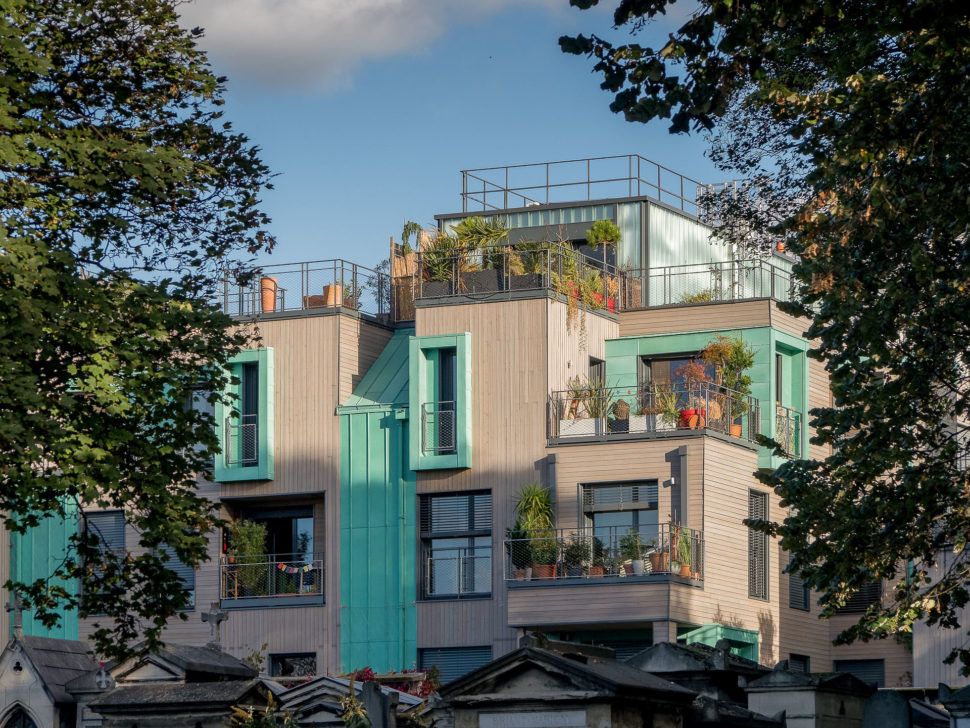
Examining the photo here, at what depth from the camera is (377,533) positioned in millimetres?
41281

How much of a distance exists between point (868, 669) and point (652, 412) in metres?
8.24

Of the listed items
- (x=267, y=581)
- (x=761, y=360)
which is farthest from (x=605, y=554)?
(x=267, y=581)

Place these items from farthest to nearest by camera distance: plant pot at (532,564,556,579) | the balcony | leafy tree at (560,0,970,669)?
the balcony → plant pot at (532,564,556,579) → leafy tree at (560,0,970,669)

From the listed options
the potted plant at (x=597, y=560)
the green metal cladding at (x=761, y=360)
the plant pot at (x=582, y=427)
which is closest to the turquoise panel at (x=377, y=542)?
the plant pot at (x=582, y=427)

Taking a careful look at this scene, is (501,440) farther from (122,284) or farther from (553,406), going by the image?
(122,284)

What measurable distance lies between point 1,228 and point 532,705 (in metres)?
7.59

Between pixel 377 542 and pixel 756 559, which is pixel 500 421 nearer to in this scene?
pixel 377 542

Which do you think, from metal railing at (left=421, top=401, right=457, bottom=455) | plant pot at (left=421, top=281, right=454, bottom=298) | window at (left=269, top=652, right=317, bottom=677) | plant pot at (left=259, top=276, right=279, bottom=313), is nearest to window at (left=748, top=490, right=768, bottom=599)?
metal railing at (left=421, top=401, right=457, bottom=455)

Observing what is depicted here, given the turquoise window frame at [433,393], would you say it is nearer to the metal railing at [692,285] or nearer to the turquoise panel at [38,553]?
the metal railing at [692,285]

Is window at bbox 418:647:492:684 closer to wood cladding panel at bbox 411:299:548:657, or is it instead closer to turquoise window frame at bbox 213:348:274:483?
wood cladding panel at bbox 411:299:548:657

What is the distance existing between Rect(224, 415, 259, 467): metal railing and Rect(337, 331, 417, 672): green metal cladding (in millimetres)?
2059

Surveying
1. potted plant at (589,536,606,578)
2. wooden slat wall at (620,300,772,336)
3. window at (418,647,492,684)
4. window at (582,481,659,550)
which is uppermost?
wooden slat wall at (620,300,772,336)

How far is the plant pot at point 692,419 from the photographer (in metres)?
38.7

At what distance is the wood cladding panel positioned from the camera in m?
40.0
